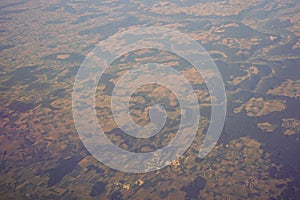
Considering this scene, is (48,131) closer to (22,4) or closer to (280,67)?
(280,67)

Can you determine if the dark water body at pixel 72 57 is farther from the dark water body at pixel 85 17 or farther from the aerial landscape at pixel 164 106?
the dark water body at pixel 85 17

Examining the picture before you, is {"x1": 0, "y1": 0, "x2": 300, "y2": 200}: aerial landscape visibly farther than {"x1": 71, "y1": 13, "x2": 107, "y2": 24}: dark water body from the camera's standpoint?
No

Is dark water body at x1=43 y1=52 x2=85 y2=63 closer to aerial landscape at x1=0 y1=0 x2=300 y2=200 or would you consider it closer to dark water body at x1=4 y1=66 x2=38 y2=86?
aerial landscape at x1=0 y1=0 x2=300 y2=200

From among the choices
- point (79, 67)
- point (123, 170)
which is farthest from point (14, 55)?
point (123, 170)

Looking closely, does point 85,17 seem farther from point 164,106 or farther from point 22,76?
point 164,106

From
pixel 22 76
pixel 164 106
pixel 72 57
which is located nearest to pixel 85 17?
pixel 72 57

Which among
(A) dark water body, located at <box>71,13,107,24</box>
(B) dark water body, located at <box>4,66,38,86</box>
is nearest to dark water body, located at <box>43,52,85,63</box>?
(B) dark water body, located at <box>4,66,38,86</box>

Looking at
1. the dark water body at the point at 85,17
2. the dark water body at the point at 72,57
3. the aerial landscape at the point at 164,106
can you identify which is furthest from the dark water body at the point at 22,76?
the dark water body at the point at 85,17

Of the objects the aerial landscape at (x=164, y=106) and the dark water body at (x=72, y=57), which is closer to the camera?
the aerial landscape at (x=164, y=106)
